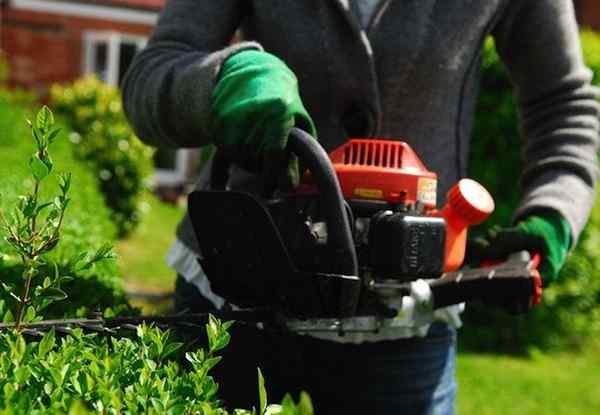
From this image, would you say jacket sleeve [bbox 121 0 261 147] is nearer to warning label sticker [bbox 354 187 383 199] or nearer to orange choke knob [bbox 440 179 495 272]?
warning label sticker [bbox 354 187 383 199]

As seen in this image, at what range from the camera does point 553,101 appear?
271 centimetres

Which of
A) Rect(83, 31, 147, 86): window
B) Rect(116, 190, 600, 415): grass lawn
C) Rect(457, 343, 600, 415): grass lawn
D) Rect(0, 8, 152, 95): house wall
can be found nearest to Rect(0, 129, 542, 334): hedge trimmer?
Rect(116, 190, 600, 415): grass lawn

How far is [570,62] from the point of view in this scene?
2697 mm

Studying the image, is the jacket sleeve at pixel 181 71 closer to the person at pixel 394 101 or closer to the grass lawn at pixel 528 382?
the person at pixel 394 101

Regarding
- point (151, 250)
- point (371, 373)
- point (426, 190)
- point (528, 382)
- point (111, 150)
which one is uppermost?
point (426, 190)

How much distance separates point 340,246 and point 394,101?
31.0 inches

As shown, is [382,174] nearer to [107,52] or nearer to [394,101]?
[394,101]

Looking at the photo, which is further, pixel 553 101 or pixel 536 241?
pixel 553 101

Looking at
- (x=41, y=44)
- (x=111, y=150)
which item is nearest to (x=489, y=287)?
(x=111, y=150)

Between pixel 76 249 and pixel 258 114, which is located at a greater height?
pixel 258 114

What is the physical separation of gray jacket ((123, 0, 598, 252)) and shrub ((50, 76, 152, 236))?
31.4 ft

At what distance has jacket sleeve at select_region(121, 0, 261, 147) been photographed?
208 cm

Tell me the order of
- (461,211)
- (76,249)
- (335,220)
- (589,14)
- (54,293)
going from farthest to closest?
(589,14)
(76,249)
(461,211)
(335,220)
(54,293)

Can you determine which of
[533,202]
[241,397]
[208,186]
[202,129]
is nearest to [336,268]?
[241,397]
